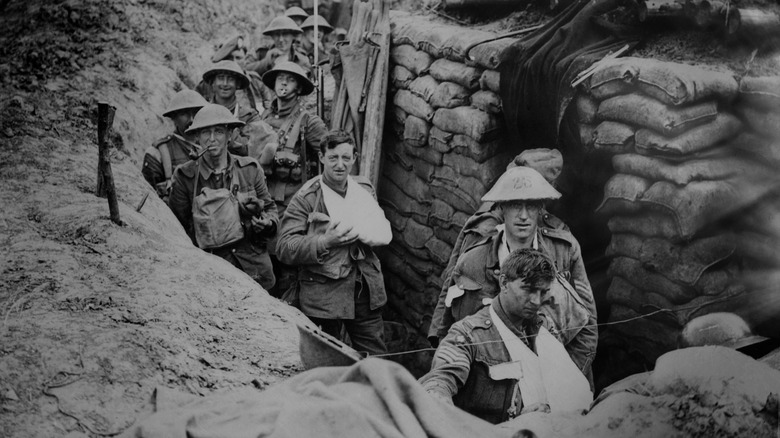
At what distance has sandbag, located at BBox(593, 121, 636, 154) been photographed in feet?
14.7

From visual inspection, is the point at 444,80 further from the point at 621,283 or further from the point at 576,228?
the point at 621,283

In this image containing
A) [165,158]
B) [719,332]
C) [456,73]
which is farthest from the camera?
[456,73]

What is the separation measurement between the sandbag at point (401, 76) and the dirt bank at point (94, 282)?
6.81 feet

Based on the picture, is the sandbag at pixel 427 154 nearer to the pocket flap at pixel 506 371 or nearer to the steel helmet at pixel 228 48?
the steel helmet at pixel 228 48

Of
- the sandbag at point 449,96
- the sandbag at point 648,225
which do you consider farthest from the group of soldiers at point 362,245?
the sandbag at point 449,96

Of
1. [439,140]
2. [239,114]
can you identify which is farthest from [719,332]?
[239,114]

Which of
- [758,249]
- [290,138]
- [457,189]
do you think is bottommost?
[457,189]

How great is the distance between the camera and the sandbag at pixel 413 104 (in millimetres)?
6531

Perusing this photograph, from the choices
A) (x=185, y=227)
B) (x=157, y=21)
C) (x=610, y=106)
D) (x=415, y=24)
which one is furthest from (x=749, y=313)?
(x=157, y=21)

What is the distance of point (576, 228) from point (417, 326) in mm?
2018

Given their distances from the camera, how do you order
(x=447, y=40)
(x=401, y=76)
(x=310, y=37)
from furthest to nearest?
1. (x=310, y=37)
2. (x=401, y=76)
3. (x=447, y=40)

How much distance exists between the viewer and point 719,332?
3.81 m

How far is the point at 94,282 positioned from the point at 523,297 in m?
2.14

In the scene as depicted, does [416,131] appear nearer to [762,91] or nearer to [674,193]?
[674,193]
